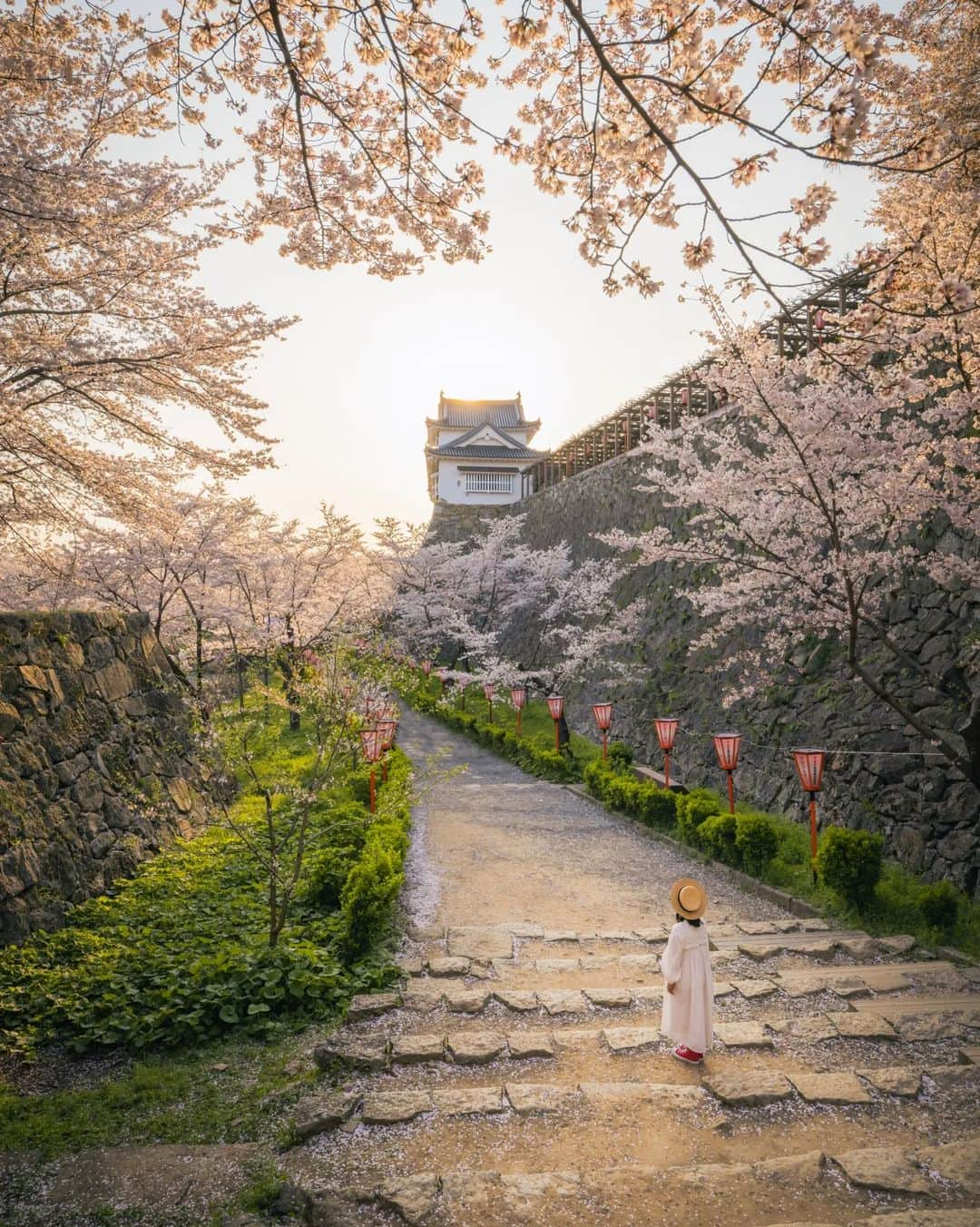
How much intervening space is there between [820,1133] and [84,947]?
18.3ft

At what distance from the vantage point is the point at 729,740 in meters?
9.69

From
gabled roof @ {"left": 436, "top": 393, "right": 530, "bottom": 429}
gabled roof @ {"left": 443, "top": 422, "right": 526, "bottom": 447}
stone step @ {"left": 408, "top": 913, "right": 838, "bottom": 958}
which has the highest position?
gabled roof @ {"left": 436, "top": 393, "right": 530, "bottom": 429}

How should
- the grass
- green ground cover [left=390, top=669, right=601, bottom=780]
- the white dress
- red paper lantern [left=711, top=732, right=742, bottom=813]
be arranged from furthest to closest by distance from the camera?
green ground cover [left=390, top=669, right=601, bottom=780]
red paper lantern [left=711, top=732, right=742, bottom=813]
the white dress
the grass

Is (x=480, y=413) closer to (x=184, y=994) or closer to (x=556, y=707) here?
(x=556, y=707)

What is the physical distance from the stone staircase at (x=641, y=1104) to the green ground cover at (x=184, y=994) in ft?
1.82

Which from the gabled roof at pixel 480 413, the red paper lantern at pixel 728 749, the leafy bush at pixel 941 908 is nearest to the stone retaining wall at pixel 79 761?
the red paper lantern at pixel 728 749

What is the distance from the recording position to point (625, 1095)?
3.84 meters

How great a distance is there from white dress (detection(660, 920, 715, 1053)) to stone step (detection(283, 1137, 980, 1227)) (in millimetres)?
1203

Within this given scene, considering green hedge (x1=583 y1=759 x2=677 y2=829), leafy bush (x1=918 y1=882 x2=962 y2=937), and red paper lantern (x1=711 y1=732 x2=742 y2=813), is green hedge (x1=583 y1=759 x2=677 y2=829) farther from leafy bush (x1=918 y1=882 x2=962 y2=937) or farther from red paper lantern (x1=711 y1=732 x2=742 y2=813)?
leafy bush (x1=918 y1=882 x2=962 y2=937)

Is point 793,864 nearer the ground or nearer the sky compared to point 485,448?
nearer the ground

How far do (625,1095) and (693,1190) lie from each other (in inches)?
32.0

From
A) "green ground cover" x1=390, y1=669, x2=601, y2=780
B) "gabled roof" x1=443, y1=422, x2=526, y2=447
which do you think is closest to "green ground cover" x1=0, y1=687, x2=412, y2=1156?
"green ground cover" x1=390, y1=669, x2=601, y2=780

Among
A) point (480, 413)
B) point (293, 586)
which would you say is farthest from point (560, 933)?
point (480, 413)

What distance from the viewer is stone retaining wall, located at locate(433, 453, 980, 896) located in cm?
794
